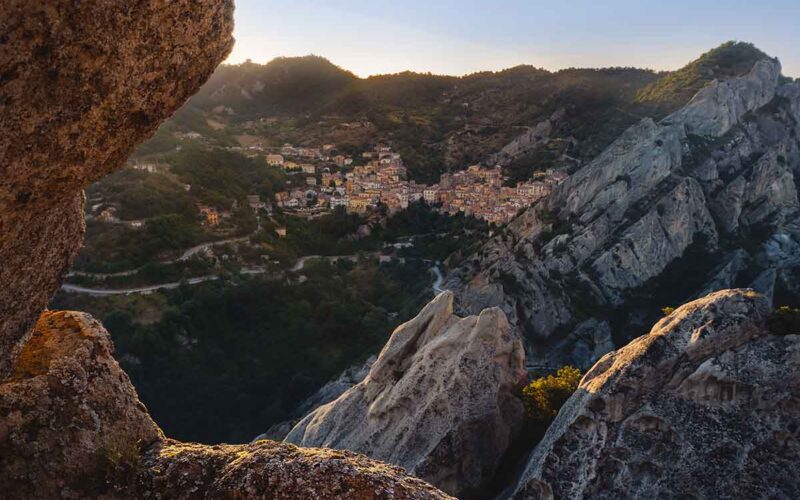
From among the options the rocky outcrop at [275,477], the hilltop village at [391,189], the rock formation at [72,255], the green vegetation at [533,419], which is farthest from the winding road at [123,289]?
the rocky outcrop at [275,477]

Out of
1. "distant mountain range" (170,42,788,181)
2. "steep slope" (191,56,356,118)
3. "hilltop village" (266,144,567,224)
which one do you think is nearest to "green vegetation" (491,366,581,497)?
"hilltop village" (266,144,567,224)

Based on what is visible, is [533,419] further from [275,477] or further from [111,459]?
[111,459]

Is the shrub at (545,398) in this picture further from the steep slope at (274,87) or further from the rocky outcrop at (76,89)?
the steep slope at (274,87)

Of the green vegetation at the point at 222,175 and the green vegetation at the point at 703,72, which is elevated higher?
the green vegetation at the point at 703,72

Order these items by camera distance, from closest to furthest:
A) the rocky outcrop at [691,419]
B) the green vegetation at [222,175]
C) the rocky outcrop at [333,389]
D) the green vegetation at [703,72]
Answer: the rocky outcrop at [691,419], the rocky outcrop at [333,389], the green vegetation at [222,175], the green vegetation at [703,72]

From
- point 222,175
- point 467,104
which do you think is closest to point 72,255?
point 222,175

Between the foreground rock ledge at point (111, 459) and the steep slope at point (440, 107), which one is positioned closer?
the foreground rock ledge at point (111, 459)
